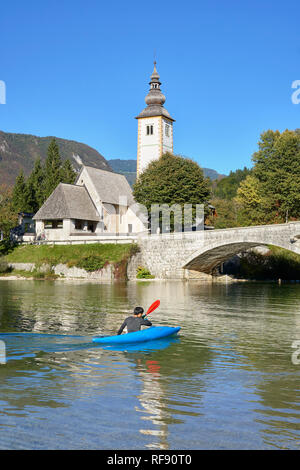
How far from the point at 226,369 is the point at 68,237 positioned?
5329 cm

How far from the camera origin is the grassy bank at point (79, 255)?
55.5m

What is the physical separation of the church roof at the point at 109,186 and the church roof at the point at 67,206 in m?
2.56

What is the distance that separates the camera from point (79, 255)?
5722 cm

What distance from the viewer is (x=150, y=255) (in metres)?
55.8

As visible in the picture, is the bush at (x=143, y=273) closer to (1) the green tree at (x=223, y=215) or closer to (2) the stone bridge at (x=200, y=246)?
(2) the stone bridge at (x=200, y=246)

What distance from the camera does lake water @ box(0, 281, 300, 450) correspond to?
25.5ft

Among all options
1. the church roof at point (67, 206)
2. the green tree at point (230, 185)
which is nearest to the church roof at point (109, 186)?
the church roof at point (67, 206)

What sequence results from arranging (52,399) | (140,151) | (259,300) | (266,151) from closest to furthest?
1. (52,399)
2. (259,300)
3. (266,151)
4. (140,151)

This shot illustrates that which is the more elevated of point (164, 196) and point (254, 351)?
point (164, 196)

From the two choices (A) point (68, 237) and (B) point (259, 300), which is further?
(A) point (68, 237)

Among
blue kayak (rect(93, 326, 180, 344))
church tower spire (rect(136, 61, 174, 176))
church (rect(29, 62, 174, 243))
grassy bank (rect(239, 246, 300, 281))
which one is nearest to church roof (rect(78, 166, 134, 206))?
church (rect(29, 62, 174, 243))
